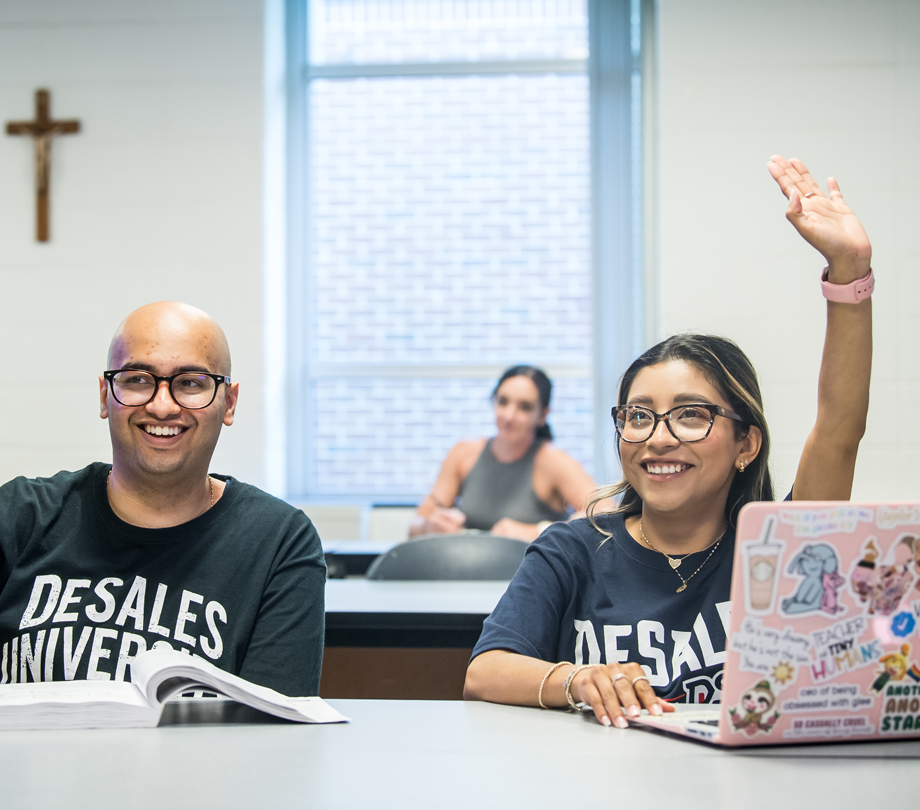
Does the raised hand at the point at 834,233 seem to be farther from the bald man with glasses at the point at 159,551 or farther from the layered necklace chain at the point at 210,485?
the layered necklace chain at the point at 210,485

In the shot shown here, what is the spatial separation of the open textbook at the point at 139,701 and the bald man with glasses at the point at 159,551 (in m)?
0.22

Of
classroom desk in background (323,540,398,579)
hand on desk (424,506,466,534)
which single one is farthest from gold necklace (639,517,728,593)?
hand on desk (424,506,466,534)

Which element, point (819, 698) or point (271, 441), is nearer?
point (819, 698)

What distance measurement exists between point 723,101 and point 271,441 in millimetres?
2396

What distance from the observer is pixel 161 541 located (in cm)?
123

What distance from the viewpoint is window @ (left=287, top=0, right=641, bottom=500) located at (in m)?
4.12

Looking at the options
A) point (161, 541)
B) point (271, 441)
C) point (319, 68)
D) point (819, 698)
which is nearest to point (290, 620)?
point (161, 541)

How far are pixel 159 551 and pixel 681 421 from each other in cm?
79

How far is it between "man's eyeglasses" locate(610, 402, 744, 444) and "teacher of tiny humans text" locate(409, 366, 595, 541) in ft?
6.63

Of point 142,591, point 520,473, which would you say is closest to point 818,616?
point 142,591

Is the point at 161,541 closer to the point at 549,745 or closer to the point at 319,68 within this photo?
the point at 549,745

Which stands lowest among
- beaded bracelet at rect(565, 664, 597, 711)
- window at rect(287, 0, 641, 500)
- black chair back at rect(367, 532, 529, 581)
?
black chair back at rect(367, 532, 529, 581)

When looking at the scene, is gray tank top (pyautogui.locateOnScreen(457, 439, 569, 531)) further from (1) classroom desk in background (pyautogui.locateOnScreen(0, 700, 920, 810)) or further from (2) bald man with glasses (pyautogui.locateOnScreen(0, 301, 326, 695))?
(1) classroom desk in background (pyautogui.locateOnScreen(0, 700, 920, 810))

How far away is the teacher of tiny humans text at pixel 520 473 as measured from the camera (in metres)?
3.34
